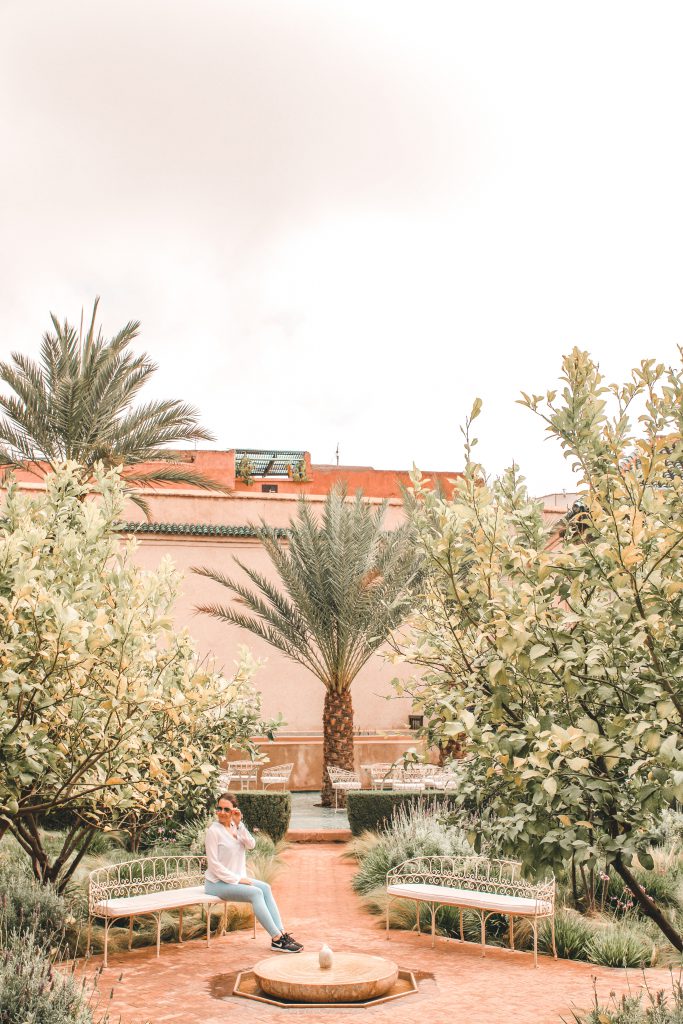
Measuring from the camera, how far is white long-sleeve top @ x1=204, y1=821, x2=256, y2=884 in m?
8.41

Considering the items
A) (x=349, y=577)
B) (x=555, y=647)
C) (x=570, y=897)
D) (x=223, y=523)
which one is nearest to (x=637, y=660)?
(x=555, y=647)

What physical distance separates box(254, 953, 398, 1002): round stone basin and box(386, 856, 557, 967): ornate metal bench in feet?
3.82

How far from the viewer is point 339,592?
1758 cm

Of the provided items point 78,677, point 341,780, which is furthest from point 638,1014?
point 341,780

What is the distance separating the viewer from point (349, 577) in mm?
17484

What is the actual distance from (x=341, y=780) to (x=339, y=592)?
11.6ft

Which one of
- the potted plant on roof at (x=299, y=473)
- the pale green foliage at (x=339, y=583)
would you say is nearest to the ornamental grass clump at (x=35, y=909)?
the pale green foliage at (x=339, y=583)

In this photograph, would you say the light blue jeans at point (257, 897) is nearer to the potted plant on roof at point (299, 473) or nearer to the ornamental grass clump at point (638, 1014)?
the ornamental grass clump at point (638, 1014)

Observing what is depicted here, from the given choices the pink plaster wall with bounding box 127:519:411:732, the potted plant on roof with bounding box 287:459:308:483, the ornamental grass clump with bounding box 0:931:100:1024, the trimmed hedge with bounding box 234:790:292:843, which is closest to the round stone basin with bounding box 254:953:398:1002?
the ornamental grass clump with bounding box 0:931:100:1024

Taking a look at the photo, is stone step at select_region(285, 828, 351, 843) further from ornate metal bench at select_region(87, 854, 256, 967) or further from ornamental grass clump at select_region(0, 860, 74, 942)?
ornamental grass clump at select_region(0, 860, 74, 942)

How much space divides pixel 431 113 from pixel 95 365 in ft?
32.3

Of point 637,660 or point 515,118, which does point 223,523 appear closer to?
point 515,118

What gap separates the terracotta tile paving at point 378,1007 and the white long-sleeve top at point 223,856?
692 millimetres

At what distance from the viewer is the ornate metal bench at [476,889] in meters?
7.96
